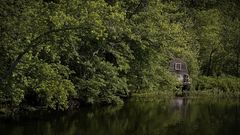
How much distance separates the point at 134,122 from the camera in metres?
33.9

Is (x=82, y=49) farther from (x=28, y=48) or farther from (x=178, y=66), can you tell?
(x=178, y=66)

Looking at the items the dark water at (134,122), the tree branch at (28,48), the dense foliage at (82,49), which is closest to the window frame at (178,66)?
the dense foliage at (82,49)

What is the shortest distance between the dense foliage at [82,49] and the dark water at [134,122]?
4.39ft

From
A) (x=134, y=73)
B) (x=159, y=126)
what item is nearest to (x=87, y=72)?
(x=134, y=73)

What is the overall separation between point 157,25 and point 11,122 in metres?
17.0

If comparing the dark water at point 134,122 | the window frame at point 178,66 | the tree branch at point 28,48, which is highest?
the window frame at point 178,66

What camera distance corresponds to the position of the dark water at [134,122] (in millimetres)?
28859

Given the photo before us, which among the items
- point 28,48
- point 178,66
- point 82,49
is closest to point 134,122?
point 82,49

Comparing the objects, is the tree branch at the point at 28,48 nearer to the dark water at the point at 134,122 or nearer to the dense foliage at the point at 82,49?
the dense foliage at the point at 82,49

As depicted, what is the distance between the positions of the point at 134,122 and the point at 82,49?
8.59 metres

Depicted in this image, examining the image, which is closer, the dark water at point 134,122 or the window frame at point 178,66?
the dark water at point 134,122

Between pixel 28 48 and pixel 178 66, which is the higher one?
pixel 178 66

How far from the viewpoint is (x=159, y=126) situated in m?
32.1

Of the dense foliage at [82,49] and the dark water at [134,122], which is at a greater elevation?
the dense foliage at [82,49]
